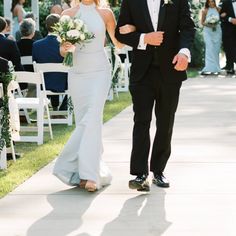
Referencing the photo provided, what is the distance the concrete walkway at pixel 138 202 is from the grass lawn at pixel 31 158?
12 centimetres

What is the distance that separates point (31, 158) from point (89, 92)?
2074 mm

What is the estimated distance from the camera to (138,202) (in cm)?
696

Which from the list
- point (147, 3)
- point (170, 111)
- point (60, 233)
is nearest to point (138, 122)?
point (170, 111)

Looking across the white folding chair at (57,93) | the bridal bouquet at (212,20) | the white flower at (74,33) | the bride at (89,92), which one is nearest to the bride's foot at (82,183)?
the bride at (89,92)

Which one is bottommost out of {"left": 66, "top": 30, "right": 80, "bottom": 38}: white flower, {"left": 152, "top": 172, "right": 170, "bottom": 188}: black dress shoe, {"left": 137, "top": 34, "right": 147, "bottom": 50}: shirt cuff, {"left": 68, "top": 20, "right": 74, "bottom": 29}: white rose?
{"left": 152, "top": 172, "right": 170, "bottom": 188}: black dress shoe

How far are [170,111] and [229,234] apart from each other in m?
1.81

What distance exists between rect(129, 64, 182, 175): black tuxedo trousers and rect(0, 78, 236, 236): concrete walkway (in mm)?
339

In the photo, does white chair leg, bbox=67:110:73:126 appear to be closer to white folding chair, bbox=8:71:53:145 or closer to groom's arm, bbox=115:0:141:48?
white folding chair, bbox=8:71:53:145

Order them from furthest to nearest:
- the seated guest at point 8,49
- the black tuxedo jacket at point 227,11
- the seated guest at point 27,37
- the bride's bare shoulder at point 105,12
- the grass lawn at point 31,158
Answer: the black tuxedo jacket at point 227,11
the seated guest at point 27,37
the seated guest at point 8,49
the grass lawn at point 31,158
the bride's bare shoulder at point 105,12

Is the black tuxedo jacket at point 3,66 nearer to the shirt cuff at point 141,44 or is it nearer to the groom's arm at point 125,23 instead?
the groom's arm at point 125,23

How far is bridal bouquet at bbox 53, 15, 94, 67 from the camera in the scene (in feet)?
24.0

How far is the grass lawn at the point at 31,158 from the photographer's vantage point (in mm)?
7968

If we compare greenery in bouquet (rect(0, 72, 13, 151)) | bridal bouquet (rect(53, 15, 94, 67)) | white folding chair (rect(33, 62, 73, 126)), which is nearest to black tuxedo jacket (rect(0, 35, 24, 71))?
white folding chair (rect(33, 62, 73, 126))

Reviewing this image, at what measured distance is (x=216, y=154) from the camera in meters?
Result: 9.34
